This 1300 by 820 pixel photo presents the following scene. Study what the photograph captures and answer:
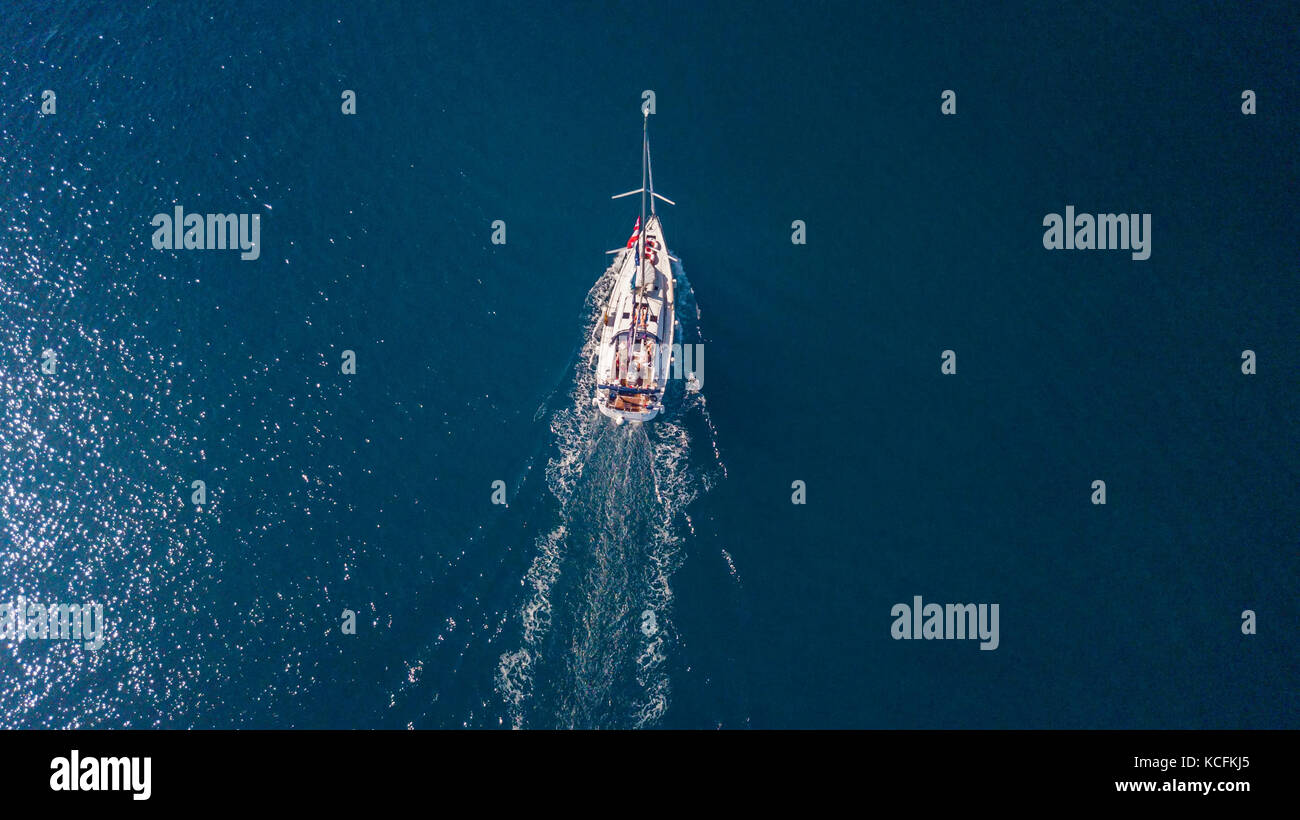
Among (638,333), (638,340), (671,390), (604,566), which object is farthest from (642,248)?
(604,566)

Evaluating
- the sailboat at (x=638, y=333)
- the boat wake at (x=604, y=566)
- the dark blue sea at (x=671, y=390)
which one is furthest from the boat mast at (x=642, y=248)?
the boat wake at (x=604, y=566)

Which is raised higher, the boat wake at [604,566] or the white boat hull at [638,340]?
the white boat hull at [638,340]

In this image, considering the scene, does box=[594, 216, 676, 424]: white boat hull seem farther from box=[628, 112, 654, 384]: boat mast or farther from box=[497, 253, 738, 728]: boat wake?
box=[497, 253, 738, 728]: boat wake

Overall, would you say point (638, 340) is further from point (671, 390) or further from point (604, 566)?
point (604, 566)

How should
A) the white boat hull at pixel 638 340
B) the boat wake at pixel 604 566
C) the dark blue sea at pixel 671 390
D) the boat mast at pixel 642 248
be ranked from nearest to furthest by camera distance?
the boat wake at pixel 604 566
the dark blue sea at pixel 671 390
the white boat hull at pixel 638 340
the boat mast at pixel 642 248

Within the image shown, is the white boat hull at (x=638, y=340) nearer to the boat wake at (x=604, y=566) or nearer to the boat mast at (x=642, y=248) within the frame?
the boat mast at (x=642, y=248)

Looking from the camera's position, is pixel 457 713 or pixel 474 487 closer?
pixel 457 713
